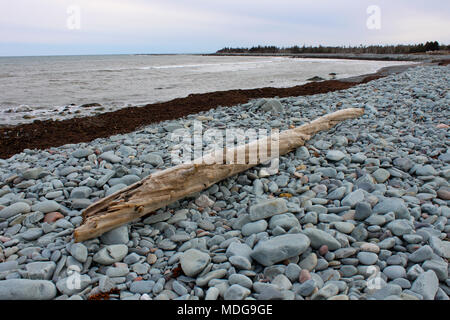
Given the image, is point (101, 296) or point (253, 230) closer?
point (101, 296)

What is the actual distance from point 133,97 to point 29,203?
445 inches

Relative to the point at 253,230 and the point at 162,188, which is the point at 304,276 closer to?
the point at 253,230

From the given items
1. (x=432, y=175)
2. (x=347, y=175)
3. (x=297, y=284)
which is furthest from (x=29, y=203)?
(x=432, y=175)

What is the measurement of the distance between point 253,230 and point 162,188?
102 cm

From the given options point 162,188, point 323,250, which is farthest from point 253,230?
point 162,188

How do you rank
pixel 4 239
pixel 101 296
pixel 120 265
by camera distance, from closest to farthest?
pixel 101 296, pixel 120 265, pixel 4 239

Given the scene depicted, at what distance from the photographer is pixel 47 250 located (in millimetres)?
2670

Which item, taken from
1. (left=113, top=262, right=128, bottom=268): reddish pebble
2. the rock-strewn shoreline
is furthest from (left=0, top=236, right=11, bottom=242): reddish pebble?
the rock-strewn shoreline

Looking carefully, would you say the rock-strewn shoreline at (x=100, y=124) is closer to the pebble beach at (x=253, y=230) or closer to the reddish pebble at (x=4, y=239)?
the pebble beach at (x=253, y=230)

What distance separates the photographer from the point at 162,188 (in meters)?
3.11

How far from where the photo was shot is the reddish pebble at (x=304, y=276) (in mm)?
2298

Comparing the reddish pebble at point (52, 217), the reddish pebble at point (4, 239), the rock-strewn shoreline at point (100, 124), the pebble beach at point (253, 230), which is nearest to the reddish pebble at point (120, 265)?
the pebble beach at point (253, 230)

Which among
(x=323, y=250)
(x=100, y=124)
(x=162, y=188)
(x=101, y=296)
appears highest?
(x=100, y=124)

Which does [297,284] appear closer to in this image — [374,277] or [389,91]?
[374,277]
